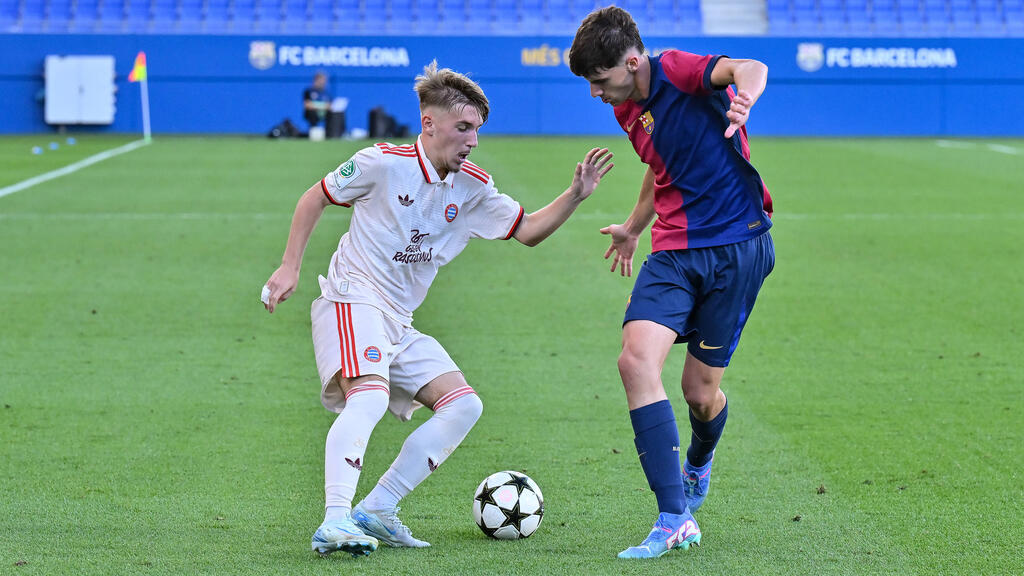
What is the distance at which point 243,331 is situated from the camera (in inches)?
312

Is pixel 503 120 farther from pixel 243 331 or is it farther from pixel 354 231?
pixel 354 231

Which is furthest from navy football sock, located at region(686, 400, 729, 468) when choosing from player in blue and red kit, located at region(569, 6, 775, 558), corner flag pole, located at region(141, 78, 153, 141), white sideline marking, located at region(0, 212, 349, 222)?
corner flag pole, located at region(141, 78, 153, 141)

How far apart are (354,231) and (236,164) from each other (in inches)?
698

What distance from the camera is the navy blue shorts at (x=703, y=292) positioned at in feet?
13.5

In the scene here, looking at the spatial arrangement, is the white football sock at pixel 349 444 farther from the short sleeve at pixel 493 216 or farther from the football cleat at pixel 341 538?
the short sleeve at pixel 493 216

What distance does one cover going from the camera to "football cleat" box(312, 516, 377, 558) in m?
3.71

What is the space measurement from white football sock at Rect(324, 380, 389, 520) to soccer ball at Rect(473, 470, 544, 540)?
1.63ft

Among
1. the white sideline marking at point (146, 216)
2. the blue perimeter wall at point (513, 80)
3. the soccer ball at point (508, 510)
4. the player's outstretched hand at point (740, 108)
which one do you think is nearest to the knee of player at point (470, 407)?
the soccer ball at point (508, 510)

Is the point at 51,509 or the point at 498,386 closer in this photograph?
the point at 51,509

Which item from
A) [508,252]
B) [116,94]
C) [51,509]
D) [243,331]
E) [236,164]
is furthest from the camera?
[116,94]

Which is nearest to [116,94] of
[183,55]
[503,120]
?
[183,55]

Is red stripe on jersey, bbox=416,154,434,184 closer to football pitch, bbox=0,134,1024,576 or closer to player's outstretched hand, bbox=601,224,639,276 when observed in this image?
player's outstretched hand, bbox=601,224,639,276

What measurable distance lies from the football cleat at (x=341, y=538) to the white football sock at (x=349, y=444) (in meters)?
0.04

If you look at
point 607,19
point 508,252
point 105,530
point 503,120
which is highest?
point 607,19
